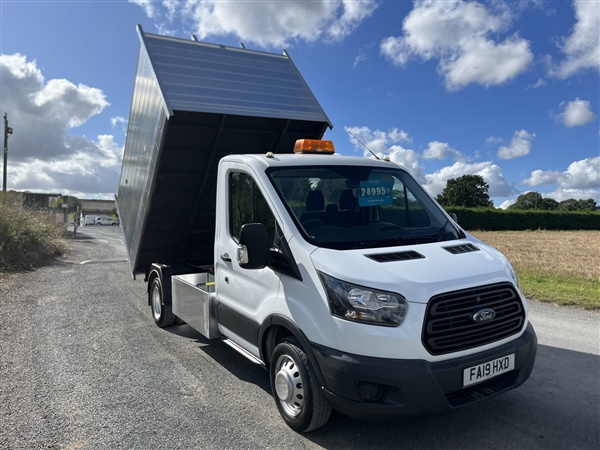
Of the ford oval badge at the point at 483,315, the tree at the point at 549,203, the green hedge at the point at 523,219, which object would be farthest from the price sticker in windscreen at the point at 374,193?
the tree at the point at 549,203

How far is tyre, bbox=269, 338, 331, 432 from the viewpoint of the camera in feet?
10.9

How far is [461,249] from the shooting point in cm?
367

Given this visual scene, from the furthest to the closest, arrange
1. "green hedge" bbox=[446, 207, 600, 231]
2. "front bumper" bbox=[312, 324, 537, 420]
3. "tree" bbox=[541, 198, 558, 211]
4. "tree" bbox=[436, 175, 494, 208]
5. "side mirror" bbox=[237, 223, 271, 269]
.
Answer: "tree" bbox=[541, 198, 558, 211]
"tree" bbox=[436, 175, 494, 208]
"green hedge" bbox=[446, 207, 600, 231]
"side mirror" bbox=[237, 223, 271, 269]
"front bumper" bbox=[312, 324, 537, 420]

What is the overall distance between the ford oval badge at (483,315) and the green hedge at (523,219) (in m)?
41.9

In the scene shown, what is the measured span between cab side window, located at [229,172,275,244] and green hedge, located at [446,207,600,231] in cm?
4137

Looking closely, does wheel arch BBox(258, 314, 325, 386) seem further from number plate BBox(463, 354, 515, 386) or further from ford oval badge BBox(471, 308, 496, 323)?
ford oval badge BBox(471, 308, 496, 323)

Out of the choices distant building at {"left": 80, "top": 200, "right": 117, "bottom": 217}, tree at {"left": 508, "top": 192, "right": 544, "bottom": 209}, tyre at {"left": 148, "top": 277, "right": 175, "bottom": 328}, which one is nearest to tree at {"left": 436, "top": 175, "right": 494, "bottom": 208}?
tree at {"left": 508, "top": 192, "right": 544, "bottom": 209}

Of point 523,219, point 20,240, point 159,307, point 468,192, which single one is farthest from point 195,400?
point 468,192

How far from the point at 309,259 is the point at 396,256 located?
0.66 meters

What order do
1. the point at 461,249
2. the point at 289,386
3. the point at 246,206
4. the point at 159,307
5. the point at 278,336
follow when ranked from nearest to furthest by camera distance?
the point at 289,386 < the point at 461,249 < the point at 278,336 < the point at 246,206 < the point at 159,307

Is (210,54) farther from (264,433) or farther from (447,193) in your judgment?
(447,193)

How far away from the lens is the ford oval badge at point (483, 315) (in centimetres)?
318

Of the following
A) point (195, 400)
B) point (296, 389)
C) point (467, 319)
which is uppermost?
point (467, 319)

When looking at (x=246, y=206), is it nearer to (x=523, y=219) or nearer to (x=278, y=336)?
(x=278, y=336)
